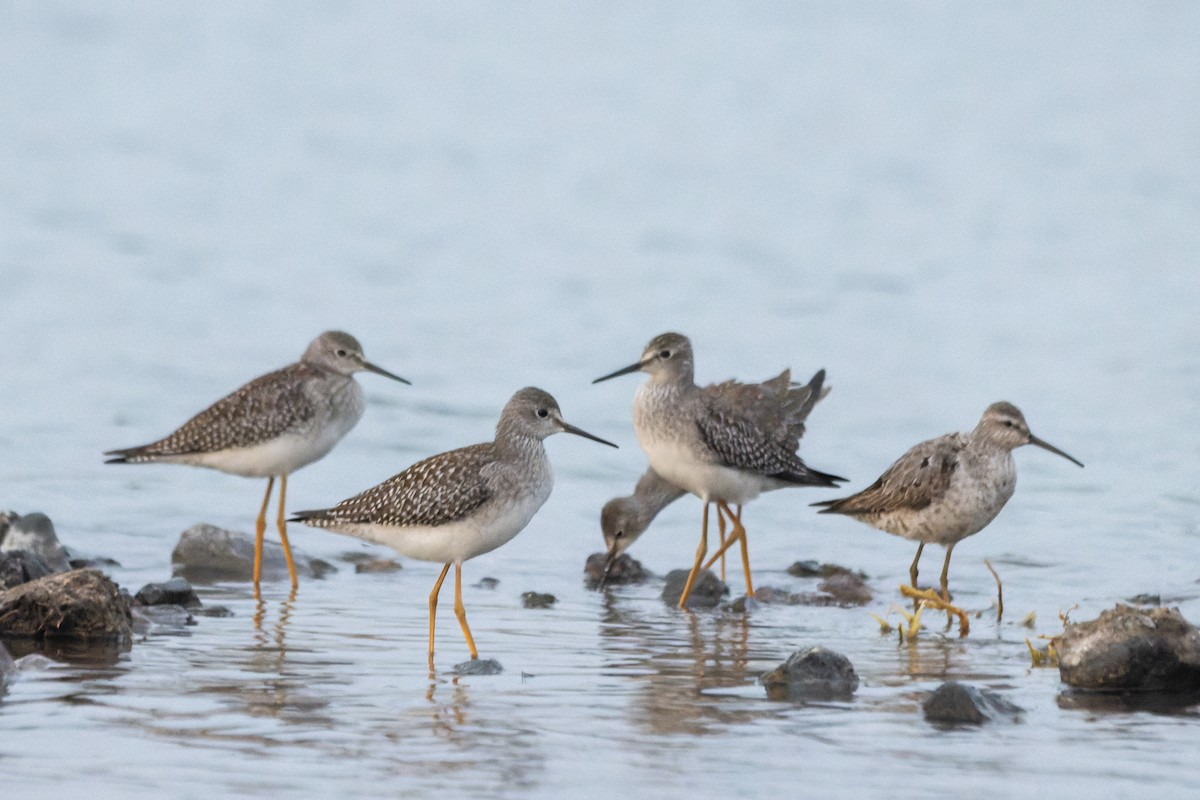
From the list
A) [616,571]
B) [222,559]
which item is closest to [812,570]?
[616,571]

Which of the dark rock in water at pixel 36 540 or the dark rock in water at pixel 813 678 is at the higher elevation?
the dark rock in water at pixel 36 540

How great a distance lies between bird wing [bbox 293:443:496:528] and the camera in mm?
9891

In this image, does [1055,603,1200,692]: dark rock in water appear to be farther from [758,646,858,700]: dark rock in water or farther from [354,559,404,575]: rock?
[354,559,404,575]: rock

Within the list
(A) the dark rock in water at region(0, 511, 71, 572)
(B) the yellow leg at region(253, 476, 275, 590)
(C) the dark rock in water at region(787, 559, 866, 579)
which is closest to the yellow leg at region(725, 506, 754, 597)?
(C) the dark rock in water at region(787, 559, 866, 579)

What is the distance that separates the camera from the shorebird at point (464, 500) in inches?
389

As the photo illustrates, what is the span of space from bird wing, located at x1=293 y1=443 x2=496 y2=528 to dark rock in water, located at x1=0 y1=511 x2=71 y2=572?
6.39 feet

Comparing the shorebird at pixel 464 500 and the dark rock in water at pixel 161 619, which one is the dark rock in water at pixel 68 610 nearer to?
the dark rock in water at pixel 161 619

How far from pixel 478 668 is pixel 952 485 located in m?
3.62

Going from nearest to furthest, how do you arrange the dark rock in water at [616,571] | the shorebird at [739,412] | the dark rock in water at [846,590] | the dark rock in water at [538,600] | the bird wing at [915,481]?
the dark rock in water at [538,600], the bird wing at [915,481], the dark rock in water at [846,590], the dark rock in water at [616,571], the shorebird at [739,412]

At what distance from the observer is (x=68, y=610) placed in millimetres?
9266

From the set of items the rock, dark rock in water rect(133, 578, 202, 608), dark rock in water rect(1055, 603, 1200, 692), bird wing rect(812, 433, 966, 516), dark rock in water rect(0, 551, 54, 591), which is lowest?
dark rock in water rect(1055, 603, 1200, 692)

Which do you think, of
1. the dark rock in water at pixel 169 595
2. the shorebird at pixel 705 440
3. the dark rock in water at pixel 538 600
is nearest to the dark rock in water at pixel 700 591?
the shorebird at pixel 705 440

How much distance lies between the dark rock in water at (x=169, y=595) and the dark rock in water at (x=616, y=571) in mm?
2718

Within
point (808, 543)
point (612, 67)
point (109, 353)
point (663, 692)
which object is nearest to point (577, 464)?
point (808, 543)
